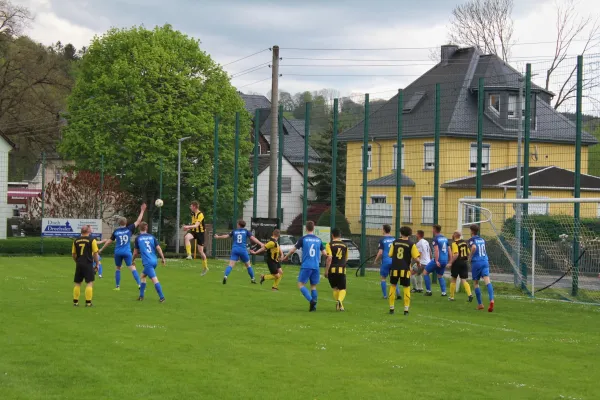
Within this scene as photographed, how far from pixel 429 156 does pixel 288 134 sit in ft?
170

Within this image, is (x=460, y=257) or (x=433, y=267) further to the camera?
(x=433, y=267)

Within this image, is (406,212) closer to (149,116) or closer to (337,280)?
(337,280)

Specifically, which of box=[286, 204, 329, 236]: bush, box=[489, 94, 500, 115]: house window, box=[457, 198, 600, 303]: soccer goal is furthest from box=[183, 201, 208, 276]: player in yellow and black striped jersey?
box=[286, 204, 329, 236]: bush

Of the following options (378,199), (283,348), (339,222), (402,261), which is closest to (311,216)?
(339,222)

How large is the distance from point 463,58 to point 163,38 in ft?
66.9

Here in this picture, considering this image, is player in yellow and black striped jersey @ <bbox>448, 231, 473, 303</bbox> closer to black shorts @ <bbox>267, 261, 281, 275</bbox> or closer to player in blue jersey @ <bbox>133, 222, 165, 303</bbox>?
black shorts @ <bbox>267, 261, 281, 275</bbox>

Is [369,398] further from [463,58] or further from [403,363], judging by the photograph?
[463,58]

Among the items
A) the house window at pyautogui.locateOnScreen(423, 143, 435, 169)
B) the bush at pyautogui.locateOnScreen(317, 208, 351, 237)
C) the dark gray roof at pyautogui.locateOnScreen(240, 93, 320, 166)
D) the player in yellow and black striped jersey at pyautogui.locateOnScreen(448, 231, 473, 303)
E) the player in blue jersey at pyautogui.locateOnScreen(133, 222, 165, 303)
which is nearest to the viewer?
the player in blue jersey at pyautogui.locateOnScreen(133, 222, 165, 303)

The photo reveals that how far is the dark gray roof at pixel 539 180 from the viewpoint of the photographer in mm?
31828

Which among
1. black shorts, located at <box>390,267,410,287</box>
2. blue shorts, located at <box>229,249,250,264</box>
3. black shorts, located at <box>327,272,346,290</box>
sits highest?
blue shorts, located at <box>229,249,250,264</box>

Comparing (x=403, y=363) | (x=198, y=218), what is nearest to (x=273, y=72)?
(x=198, y=218)

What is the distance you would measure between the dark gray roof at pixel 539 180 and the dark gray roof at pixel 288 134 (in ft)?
62.4

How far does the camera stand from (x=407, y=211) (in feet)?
113

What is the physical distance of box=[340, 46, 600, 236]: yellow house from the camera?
3000 cm
